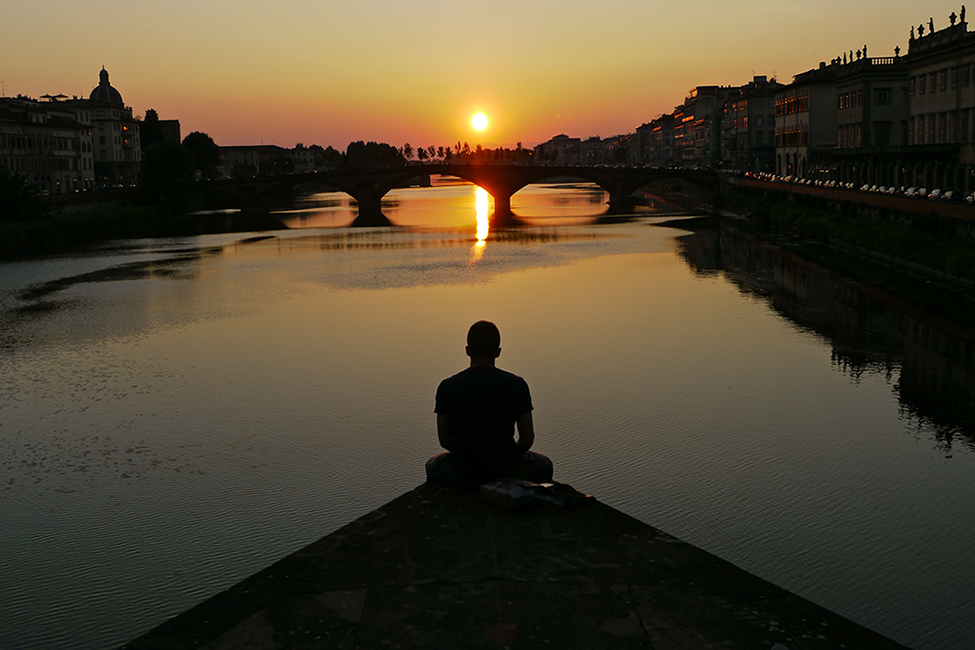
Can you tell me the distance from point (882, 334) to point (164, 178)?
81637mm

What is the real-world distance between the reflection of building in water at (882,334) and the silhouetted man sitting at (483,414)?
12.1 meters

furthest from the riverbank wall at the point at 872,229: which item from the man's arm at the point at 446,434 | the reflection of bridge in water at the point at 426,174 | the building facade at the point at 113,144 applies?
the building facade at the point at 113,144

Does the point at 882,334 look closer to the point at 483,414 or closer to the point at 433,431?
the point at 433,431

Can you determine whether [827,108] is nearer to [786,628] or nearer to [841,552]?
[841,552]

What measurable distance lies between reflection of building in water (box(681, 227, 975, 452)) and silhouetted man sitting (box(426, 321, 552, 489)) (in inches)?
475

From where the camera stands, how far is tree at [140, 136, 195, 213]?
314 feet

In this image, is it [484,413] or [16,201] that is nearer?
[484,413]

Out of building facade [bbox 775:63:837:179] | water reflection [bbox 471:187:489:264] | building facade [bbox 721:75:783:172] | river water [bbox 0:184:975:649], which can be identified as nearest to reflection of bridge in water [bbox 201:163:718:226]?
water reflection [bbox 471:187:489:264]

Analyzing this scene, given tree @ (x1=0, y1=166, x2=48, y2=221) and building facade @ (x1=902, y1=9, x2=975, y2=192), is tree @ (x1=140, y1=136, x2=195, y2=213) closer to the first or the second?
tree @ (x1=0, y1=166, x2=48, y2=221)

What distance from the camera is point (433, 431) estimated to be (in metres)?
18.4

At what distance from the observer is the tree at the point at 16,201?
66.3 meters

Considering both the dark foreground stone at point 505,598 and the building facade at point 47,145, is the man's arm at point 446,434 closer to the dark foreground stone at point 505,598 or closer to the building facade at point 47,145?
the dark foreground stone at point 505,598

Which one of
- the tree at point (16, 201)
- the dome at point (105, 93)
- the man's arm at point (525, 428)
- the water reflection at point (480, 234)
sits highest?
the dome at point (105, 93)

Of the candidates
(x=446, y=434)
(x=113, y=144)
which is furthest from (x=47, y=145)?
(x=446, y=434)
